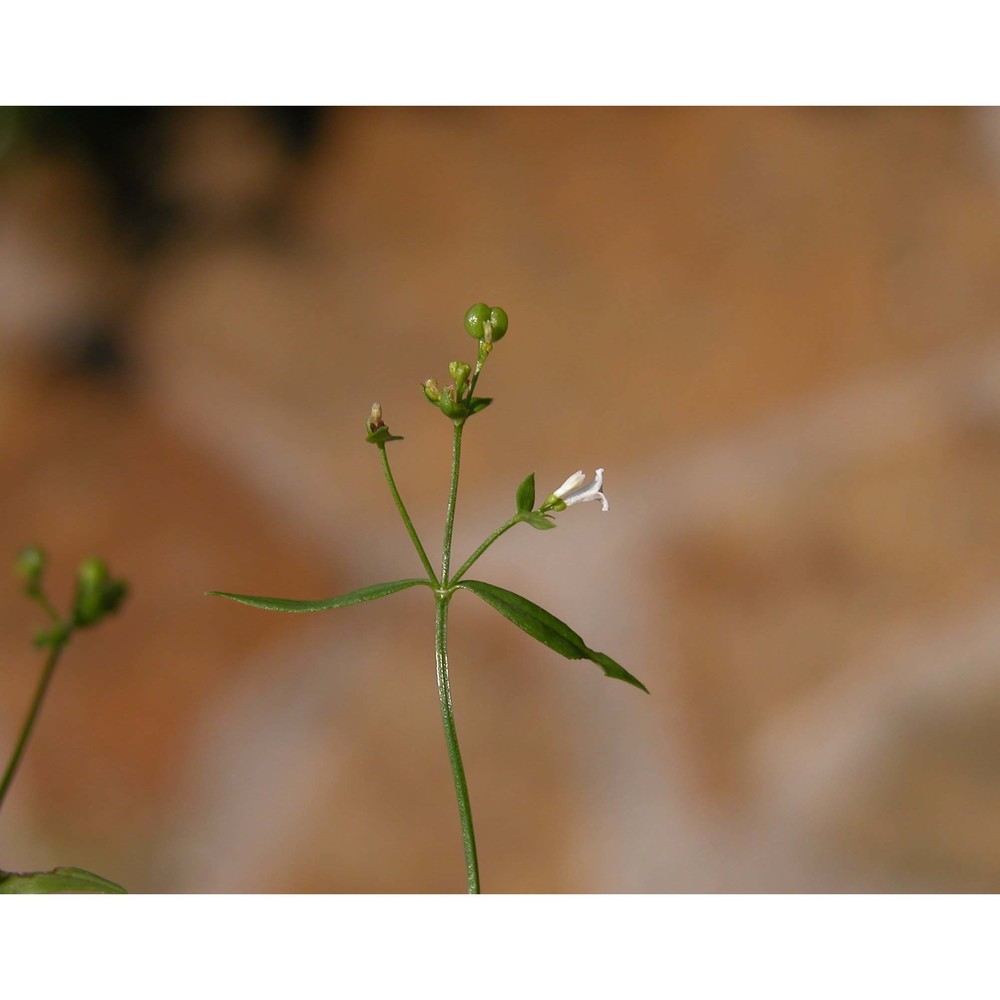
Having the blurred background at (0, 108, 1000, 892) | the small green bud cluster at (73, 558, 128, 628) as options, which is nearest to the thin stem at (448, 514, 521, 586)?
the small green bud cluster at (73, 558, 128, 628)

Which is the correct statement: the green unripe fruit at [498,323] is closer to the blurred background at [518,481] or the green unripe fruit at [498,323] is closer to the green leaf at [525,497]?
the green leaf at [525,497]

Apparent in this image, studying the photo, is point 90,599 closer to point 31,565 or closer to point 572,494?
point 31,565

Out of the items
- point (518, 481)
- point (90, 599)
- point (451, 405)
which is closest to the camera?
point (90, 599)

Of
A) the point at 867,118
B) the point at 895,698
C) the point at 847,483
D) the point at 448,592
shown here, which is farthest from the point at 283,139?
the point at 448,592

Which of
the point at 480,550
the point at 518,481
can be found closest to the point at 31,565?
the point at 480,550

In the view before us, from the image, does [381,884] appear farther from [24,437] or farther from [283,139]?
[283,139]

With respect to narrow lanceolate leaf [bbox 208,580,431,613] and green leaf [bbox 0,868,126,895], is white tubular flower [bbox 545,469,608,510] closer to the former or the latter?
narrow lanceolate leaf [bbox 208,580,431,613]
